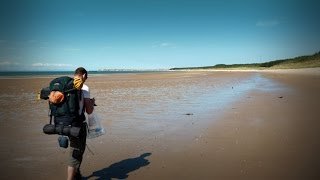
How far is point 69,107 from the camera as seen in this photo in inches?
152

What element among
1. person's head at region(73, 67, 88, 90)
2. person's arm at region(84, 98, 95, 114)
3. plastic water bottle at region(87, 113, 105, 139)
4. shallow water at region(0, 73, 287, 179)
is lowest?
shallow water at region(0, 73, 287, 179)

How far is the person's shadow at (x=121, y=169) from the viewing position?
15.9ft

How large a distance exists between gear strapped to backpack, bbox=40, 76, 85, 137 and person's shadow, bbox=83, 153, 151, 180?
136 cm

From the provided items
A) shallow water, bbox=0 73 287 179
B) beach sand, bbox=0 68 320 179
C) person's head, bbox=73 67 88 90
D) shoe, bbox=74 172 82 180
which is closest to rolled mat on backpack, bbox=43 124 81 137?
person's head, bbox=73 67 88 90

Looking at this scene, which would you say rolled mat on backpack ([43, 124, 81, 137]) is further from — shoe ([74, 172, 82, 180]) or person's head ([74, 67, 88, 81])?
shoe ([74, 172, 82, 180])

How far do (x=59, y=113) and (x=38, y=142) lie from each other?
3553mm

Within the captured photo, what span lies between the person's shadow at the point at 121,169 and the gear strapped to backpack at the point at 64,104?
1.36 meters

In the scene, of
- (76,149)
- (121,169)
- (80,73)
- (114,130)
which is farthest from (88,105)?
(114,130)

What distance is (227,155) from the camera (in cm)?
568

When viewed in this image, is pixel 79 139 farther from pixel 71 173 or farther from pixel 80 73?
pixel 80 73

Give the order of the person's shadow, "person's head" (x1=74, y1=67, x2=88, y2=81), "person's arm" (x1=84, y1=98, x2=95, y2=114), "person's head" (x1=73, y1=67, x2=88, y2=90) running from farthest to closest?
the person's shadow < "person's arm" (x1=84, y1=98, x2=95, y2=114) < "person's head" (x1=74, y1=67, x2=88, y2=81) < "person's head" (x1=73, y1=67, x2=88, y2=90)

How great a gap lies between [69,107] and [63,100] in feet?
0.43

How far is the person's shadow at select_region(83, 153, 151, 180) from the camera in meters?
4.86

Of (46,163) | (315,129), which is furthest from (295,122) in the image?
(46,163)
